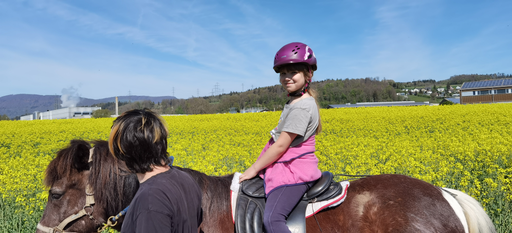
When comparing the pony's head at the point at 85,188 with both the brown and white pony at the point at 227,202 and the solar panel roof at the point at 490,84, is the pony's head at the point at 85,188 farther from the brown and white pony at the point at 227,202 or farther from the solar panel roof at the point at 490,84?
the solar panel roof at the point at 490,84

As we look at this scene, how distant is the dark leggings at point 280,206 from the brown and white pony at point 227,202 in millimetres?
249

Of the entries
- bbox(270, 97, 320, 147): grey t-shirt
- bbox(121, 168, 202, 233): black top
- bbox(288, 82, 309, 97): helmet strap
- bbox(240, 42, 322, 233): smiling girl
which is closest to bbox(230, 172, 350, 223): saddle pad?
bbox(240, 42, 322, 233): smiling girl

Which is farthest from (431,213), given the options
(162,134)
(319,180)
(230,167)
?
(230,167)

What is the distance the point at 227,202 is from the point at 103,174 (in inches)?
36.1

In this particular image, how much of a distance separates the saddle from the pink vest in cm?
8

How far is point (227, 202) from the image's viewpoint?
2.28m

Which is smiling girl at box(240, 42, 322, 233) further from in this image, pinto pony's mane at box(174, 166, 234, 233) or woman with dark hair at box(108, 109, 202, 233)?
woman with dark hair at box(108, 109, 202, 233)

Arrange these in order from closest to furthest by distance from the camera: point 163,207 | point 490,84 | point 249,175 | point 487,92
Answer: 1. point 163,207
2. point 249,175
3. point 487,92
4. point 490,84

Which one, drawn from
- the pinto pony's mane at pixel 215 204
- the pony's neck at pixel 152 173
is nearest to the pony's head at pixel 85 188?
the pony's neck at pixel 152 173

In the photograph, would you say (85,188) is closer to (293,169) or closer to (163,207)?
(163,207)

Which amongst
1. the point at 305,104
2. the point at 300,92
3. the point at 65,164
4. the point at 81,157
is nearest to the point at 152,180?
the point at 81,157

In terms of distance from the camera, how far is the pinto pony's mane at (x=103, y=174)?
191 cm

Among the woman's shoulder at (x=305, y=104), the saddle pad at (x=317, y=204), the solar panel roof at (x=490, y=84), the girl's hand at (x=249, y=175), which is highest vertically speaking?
the solar panel roof at (x=490, y=84)

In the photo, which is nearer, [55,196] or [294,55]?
[55,196]
